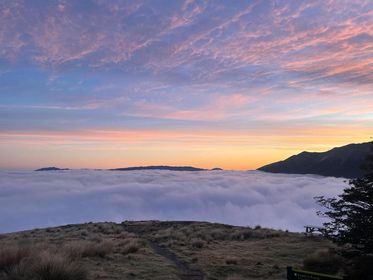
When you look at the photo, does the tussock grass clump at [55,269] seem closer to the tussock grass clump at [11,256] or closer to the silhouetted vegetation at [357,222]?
the tussock grass clump at [11,256]

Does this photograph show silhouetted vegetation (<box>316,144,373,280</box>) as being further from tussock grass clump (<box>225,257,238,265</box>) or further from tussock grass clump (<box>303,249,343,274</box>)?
tussock grass clump (<box>225,257,238,265</box>)

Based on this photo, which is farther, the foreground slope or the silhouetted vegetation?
the foreground slope

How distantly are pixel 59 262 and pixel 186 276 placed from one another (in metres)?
5.57

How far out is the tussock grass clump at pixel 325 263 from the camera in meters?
18.7

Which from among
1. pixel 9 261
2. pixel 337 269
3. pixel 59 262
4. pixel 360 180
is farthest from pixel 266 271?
pixel 9 261

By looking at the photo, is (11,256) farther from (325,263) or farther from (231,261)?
(325,263)

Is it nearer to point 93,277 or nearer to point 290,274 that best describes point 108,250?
point 93,277

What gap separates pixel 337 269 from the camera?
60.6 feet

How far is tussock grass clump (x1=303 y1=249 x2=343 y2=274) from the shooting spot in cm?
1870

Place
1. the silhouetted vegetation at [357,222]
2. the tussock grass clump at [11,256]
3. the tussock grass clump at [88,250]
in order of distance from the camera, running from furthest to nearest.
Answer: the tussock grass clump at [88,250], the silhouetted vegetation at [357,222], the tussock grass clump at [11,256]

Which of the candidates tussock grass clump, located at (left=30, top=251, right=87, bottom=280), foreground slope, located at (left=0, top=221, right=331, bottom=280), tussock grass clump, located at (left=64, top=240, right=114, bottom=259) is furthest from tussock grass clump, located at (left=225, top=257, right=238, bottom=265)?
tussock grass clump, located at (left=30, top=251, right=87, bottom=280)

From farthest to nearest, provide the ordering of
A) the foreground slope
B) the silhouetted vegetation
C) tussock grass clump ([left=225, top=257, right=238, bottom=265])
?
1. tussock grass clump ([left=225, top=257, right=238, bottom=265])
2. the foreground slope
3. the silhouetted vegetation

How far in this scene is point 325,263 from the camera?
762 inches

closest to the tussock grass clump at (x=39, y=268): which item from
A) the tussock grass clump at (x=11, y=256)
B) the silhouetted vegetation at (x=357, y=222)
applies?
the tussock grass clump at (x=11, y=256)
